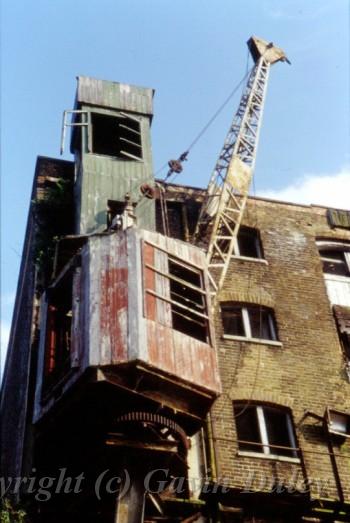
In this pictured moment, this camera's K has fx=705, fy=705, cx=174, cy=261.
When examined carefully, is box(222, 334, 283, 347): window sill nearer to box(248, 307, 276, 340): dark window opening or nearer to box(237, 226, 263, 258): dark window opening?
box(248, 307, 276, 340): dark window opening

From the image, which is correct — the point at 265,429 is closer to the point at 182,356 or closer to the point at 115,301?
the point at 182,356

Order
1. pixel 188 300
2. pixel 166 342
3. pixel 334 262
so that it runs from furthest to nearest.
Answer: pixel 334 262
pixel 188 300
pixel 166 342

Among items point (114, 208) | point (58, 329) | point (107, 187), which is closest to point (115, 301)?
point (58, 329)

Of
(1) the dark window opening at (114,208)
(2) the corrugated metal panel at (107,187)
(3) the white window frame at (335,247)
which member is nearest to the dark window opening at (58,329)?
(2) the corrugated metal panel at (107,187)

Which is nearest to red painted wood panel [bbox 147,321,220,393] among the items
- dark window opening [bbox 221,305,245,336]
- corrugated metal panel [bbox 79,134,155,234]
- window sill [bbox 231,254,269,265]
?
dark window opening [bbox 221,305,245,336]

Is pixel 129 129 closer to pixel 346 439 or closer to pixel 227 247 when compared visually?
pixel 227 247

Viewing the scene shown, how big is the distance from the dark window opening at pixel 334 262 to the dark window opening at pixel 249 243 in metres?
2.24

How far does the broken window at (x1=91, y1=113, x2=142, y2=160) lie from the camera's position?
21328 millimetres

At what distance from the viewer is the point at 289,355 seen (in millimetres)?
18953

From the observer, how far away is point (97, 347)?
45.6ft

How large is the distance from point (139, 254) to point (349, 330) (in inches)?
309

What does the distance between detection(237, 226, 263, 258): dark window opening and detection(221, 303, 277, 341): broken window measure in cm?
233

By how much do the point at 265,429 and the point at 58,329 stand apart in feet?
18.4

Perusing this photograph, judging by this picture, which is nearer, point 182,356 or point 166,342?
point 166,342
